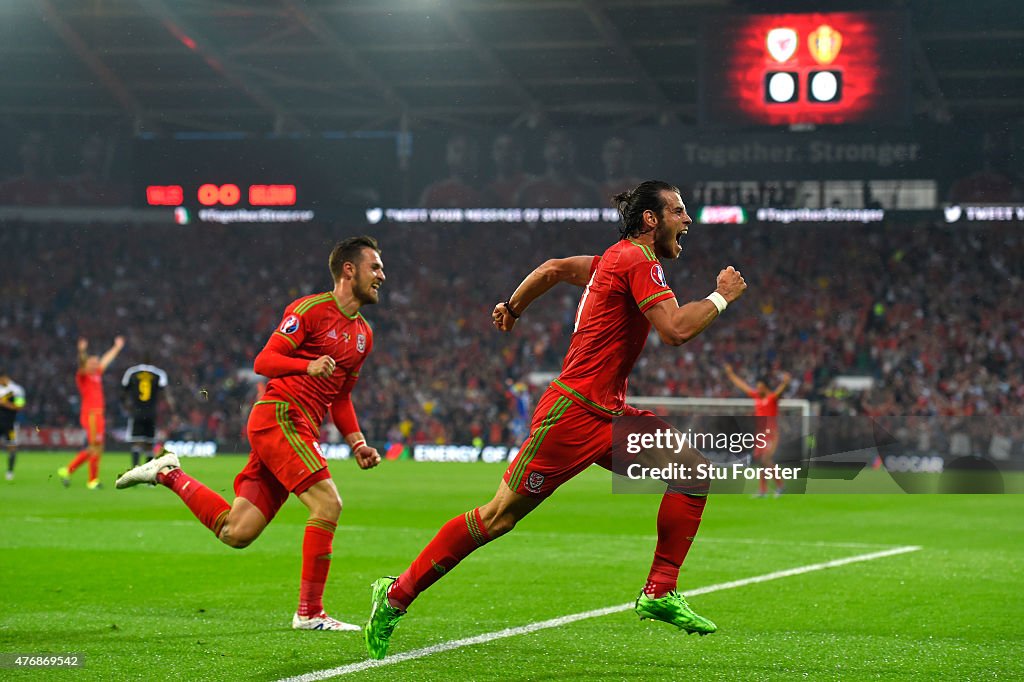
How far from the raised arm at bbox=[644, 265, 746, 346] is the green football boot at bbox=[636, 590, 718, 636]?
1.33 metres

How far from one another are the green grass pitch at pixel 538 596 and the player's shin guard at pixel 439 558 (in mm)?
370

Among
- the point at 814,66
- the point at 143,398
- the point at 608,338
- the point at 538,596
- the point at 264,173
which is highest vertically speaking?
the point at 814,66

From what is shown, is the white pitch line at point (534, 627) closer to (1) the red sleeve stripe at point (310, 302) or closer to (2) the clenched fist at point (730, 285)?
(1) the red sleeve stripe at point (310, 302)

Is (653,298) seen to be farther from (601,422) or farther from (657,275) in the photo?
(601,422)

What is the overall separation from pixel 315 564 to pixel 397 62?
2672 cm

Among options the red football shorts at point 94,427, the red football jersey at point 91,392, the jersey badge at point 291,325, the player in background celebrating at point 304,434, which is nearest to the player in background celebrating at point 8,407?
the red football jersey at point 91,392

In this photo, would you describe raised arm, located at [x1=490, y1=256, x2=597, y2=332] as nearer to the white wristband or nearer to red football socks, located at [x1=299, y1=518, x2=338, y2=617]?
the white wristband

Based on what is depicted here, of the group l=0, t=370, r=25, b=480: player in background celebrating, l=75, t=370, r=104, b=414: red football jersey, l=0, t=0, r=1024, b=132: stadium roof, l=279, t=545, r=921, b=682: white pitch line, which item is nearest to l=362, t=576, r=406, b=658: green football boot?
l=279, t=545, r=921, b=682: white pitch line

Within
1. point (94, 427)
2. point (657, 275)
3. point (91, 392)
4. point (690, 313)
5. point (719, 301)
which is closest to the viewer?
point (690, 313)

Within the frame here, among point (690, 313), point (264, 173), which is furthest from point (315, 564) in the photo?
point (264, 173)

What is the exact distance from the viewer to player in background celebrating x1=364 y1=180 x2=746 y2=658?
6.28 meters

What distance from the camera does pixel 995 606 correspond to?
28.6 feet

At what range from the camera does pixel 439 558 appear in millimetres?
6336

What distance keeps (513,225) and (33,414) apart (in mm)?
14571
